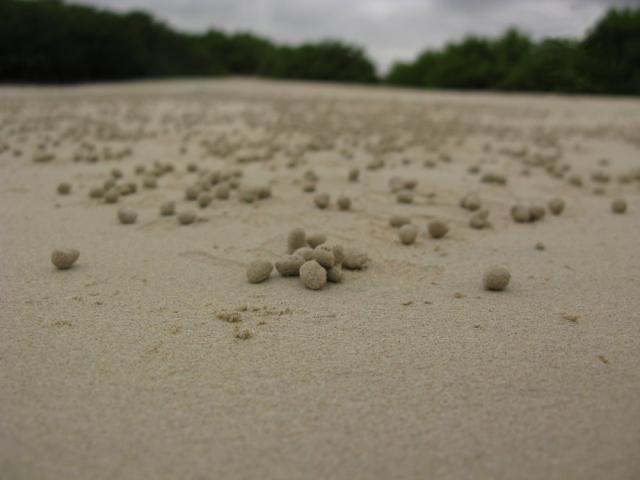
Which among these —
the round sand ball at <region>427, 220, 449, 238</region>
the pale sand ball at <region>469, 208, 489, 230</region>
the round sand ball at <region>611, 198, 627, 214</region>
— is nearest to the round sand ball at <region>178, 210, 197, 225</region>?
the round sand ball at <region>427, 220, 449, 238</region>

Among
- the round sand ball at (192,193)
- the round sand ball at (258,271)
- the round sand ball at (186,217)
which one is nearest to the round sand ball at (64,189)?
the round sand ball at (192,193)

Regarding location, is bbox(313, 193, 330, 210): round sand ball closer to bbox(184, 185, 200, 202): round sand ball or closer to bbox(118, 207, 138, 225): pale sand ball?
bbox(184, 185, 200, 202): round sand ball

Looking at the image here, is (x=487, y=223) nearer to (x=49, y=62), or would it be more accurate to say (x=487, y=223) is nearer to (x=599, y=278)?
(x=599, y=278)

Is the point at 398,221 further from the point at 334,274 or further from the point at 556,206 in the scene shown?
the point at 556,206

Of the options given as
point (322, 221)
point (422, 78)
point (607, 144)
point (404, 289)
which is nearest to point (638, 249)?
point (404, 289)

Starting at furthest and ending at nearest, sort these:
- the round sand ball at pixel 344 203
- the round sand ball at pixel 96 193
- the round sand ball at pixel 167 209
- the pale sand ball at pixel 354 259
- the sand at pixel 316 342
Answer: the round sand ball at pixel 96 193
the round sand ball at pixel 344 203
the round sand ball at pixel 167 209
the pale sand ball at pixel 354 259
the sand at pixel 316 342

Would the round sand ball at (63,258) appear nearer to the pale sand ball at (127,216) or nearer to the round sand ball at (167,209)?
the pale sand ball at (127,216)
